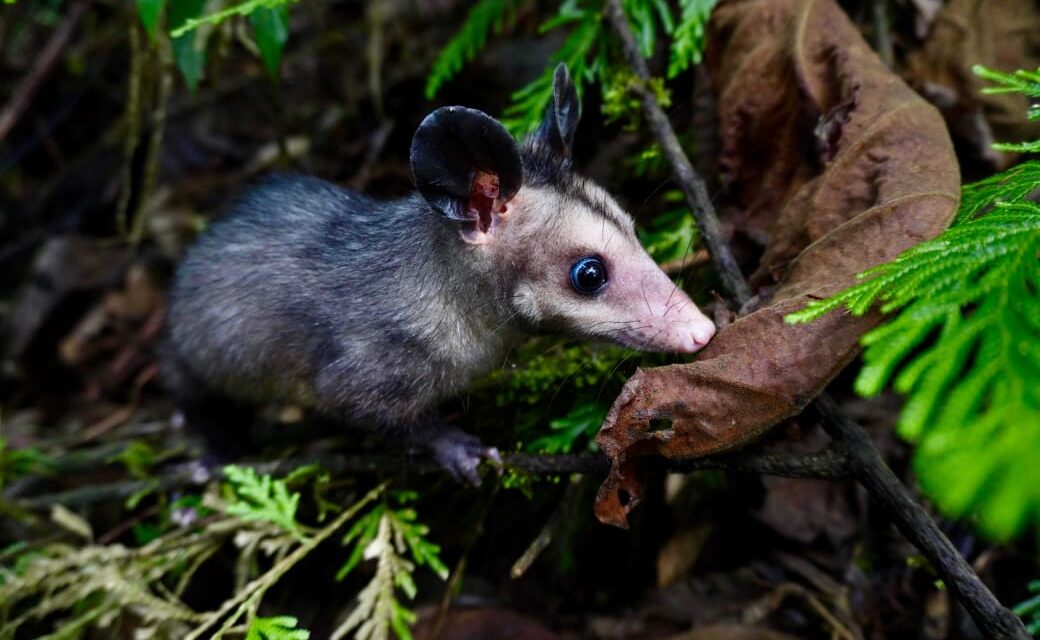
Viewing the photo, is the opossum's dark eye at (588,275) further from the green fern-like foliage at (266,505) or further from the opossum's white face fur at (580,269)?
the green fern-like foliage at (266,505)

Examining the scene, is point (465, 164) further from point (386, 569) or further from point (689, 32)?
point (386, 569)

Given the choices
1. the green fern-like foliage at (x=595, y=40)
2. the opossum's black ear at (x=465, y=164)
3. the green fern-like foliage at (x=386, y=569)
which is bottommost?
the green fern-like foliage at (x=386, y=569)

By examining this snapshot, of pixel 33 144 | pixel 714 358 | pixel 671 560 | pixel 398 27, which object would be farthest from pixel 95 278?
pixel 714 358

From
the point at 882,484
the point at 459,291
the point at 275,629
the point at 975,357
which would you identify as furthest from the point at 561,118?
the point at 275,629

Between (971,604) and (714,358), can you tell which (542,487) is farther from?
(971,604)

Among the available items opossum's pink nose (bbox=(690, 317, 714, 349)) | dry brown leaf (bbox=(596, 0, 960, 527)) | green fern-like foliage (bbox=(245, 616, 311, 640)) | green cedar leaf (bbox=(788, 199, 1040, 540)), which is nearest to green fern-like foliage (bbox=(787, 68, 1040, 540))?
green cedar leaf (bbox=(788, 199, 1040, 540))

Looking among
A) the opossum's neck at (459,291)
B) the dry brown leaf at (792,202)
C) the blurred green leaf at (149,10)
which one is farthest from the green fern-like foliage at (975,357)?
the blurred green leaf at (149,10)
